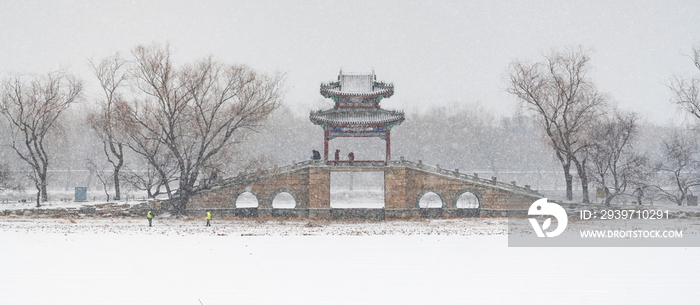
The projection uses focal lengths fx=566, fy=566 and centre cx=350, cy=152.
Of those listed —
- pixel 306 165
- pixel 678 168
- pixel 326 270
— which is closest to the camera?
pixel 326 270

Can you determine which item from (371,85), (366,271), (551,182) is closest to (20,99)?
(371,85)

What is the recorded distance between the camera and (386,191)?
3366 cm

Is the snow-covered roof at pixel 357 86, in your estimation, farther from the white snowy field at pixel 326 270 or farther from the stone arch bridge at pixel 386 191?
the white snowy field at pixel 326 270

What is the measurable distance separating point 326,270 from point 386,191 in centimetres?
1752

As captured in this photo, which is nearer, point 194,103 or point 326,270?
point 326,270

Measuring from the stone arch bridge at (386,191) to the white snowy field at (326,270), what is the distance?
28.0ft

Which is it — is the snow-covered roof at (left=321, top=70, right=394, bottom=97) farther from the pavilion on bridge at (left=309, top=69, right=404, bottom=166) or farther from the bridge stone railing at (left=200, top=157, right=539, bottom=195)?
the bridge stone railing at (left=200, top=157, right=539, bottom=195)

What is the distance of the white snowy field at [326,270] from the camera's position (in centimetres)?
1355

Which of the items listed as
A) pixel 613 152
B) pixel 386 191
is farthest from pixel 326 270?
pixel 613 152

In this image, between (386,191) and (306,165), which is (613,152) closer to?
(386,191)

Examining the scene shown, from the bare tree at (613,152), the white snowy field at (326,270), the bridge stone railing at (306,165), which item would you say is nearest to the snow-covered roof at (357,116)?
the bridge stone railing at (306,165)

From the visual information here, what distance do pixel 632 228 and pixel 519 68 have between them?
11.7m

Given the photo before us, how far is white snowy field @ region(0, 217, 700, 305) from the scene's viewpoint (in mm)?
13555

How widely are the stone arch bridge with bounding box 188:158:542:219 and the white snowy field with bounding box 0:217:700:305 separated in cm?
852
